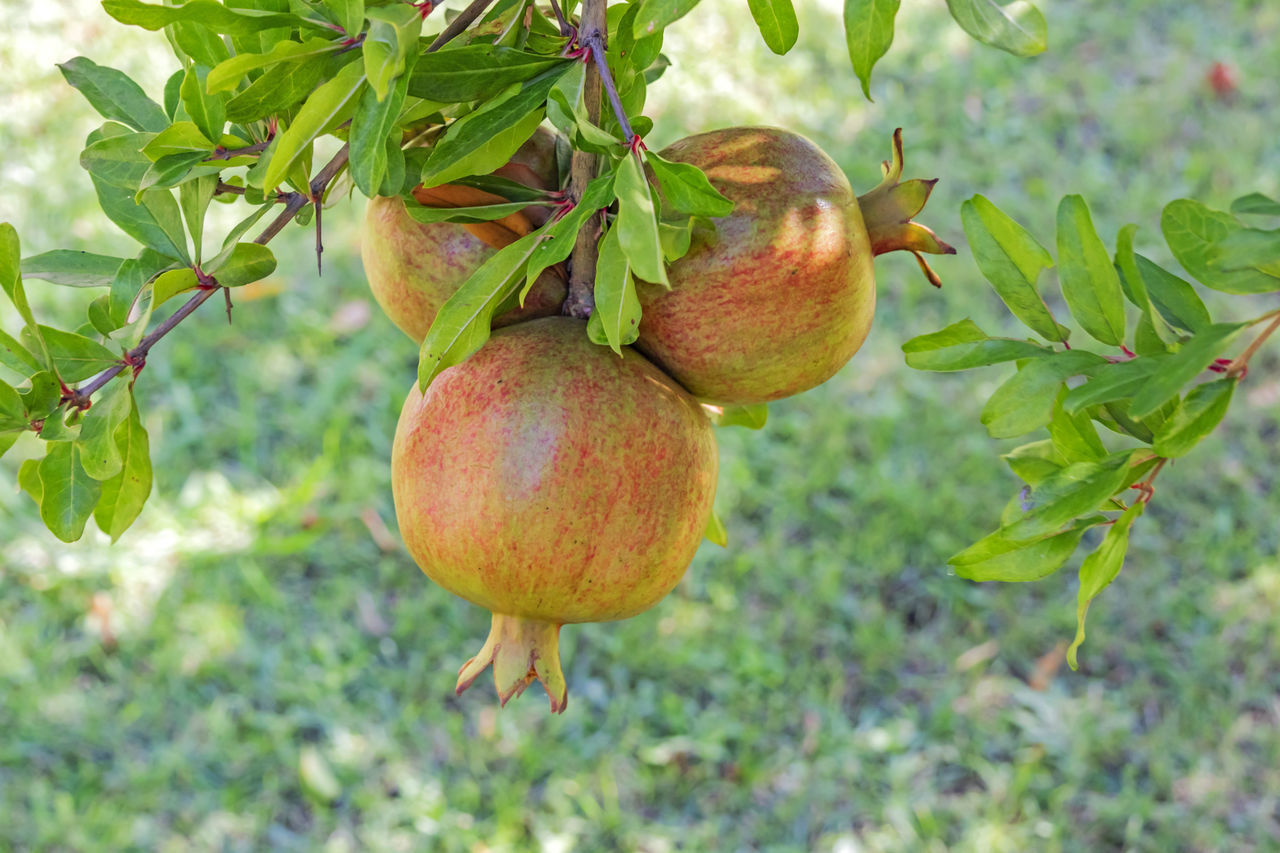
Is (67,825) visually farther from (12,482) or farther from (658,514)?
(658,514)

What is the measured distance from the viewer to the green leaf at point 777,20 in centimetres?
81

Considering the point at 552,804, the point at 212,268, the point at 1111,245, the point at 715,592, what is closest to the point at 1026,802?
the point at 715,592

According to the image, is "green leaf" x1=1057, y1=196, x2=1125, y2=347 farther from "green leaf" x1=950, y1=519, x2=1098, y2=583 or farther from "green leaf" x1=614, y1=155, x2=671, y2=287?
"green leaf" x1=614, y1=155, x2=671, y2=287

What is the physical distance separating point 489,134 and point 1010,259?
1.25 feet

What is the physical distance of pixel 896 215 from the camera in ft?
3.15

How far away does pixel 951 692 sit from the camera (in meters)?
2.57

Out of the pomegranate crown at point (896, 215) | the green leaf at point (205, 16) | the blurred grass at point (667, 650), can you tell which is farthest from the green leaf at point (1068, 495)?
the blurred grass at point (667, 650)

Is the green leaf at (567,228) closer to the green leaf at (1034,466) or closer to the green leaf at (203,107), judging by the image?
the green leaf at (203,107)

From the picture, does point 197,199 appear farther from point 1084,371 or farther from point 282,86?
point 1084,371

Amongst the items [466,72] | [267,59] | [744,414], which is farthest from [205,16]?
[744,414]

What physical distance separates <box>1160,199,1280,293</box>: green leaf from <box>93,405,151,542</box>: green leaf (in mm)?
724

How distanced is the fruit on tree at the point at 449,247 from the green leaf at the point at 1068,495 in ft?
1.33

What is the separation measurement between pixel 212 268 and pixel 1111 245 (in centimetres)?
294

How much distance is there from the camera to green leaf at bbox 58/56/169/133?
36.0 inches
